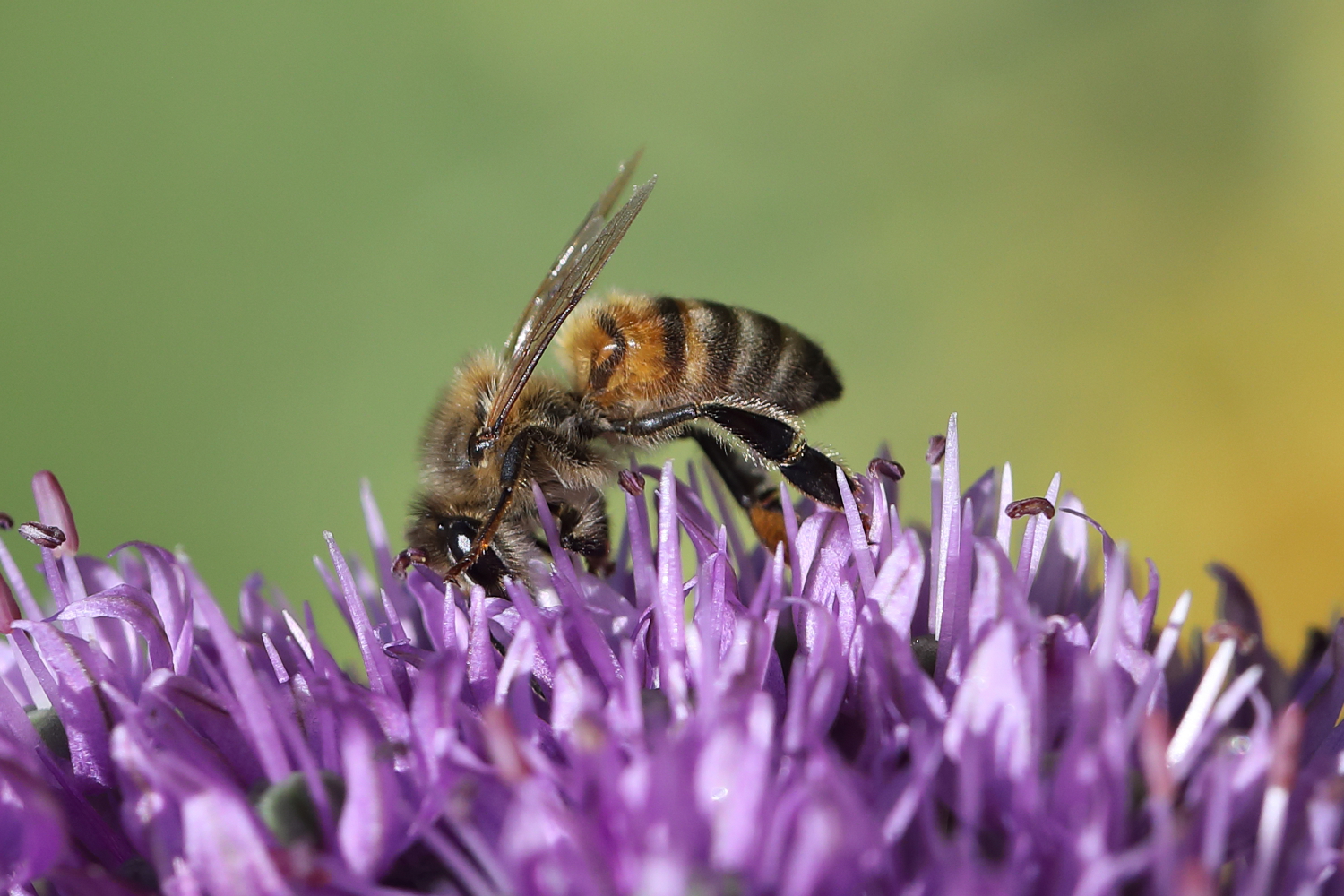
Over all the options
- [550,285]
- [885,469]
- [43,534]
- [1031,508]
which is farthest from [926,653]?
[43,534]

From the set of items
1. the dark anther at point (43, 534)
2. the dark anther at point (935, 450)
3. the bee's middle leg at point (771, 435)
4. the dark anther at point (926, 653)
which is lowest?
the dark anther at point (43, 534)

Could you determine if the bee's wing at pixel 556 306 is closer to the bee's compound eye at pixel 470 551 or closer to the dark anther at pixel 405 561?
the bee's compound eye at pixel 470 551

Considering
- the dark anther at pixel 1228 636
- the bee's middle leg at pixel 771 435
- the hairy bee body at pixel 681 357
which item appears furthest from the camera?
the hairy bee body at pixel 681 357

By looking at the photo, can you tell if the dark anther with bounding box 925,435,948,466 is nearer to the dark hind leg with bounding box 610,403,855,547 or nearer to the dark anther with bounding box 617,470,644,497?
the dark hind leg with bounding box 610,403,855,547

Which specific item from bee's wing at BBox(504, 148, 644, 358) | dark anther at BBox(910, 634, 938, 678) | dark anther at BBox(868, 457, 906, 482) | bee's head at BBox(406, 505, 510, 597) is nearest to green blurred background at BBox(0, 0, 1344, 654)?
bee's wing at BBox(504, 148, 644, 358)

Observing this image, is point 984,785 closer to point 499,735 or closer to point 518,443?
point 499,735

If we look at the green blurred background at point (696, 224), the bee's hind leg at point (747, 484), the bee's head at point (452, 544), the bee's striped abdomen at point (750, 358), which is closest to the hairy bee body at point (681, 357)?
the bee's striped abdomen at point (750, 358)

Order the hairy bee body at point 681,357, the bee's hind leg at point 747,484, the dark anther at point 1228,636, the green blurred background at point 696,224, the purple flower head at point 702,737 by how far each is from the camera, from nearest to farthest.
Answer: the purple flower head at point 702,737, the dark anther at point 1228,636, the bee's hind leg at point 747,484, the hairy bee body at point 681,357, the green blurred background at point 696,224

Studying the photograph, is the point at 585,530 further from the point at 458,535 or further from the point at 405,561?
the point at 405,561

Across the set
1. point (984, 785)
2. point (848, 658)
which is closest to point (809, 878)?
point (984, 785)
